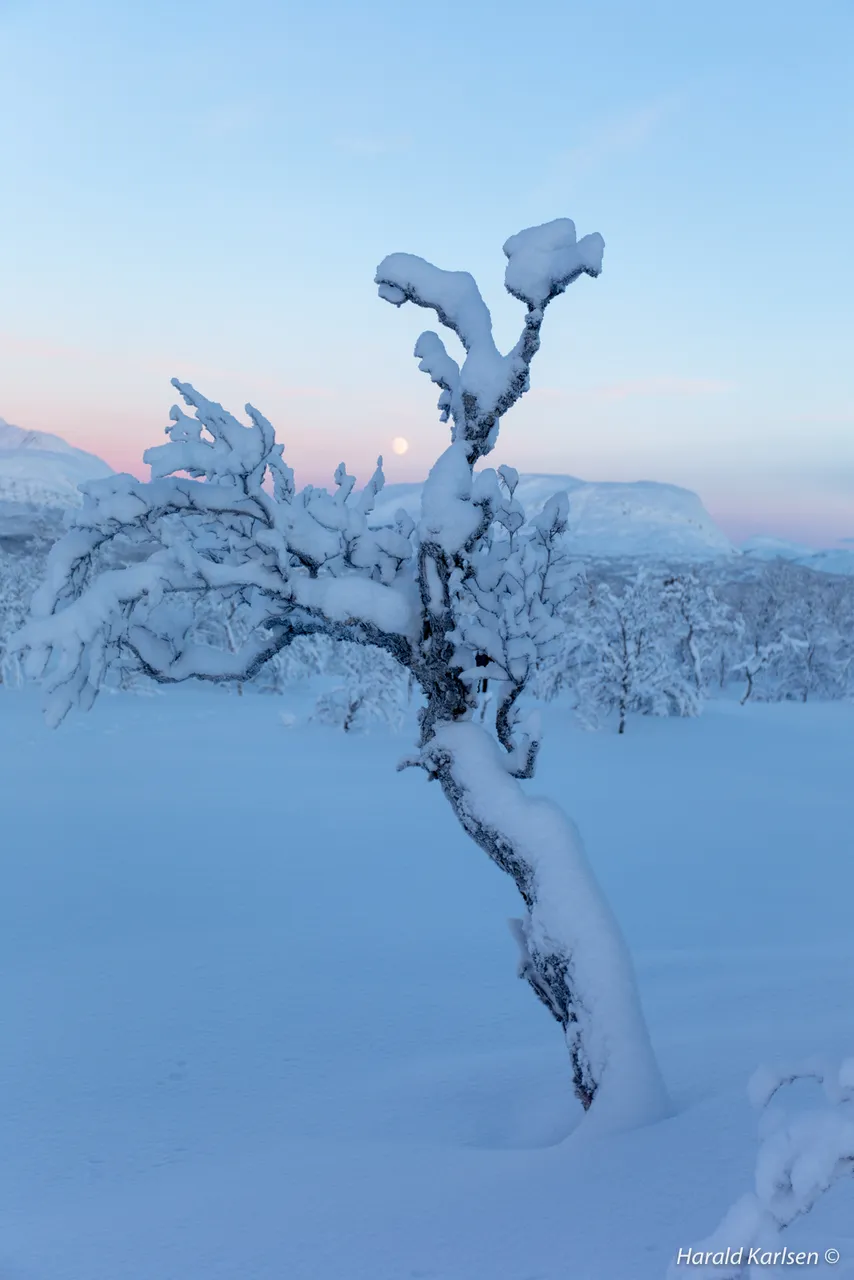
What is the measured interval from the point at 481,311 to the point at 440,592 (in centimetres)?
140

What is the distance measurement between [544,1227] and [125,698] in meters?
26.9

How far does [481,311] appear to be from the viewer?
3.93 m

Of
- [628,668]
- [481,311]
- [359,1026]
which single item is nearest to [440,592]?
[481,311]

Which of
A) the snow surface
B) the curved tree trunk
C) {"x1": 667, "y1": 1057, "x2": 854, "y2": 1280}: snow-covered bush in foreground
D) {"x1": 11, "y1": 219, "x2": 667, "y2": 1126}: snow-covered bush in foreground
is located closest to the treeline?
{"x1": 11, "y1": 219, "x2": 667, "y2": 1126}: snow-covered bush in foreground

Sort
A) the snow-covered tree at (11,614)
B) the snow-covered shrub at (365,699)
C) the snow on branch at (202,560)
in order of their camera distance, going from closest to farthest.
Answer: the snow on branch at (202,560), the snow-covered shrub at (365,699), the snow-covered tree at (11,614)

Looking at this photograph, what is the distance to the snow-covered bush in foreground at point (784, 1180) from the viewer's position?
50.5 inches

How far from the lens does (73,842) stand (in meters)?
11.2

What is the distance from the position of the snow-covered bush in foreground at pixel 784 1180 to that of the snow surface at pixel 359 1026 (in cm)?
84

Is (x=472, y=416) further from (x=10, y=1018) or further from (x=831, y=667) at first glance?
(x=831, y=667)

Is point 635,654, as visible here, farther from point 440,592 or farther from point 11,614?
point 11,614

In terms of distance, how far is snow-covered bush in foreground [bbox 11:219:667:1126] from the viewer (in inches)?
149

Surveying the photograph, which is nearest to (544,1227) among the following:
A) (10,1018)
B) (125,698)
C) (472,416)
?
(472,416)

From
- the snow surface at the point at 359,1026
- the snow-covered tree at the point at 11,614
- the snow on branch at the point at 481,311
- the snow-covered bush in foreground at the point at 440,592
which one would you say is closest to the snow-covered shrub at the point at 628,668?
the snow surface at the point at 359,1026

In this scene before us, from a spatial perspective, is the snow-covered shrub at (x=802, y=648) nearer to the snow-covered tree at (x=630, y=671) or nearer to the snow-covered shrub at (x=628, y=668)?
the snow-covered shrub at (x=628, y=668)
